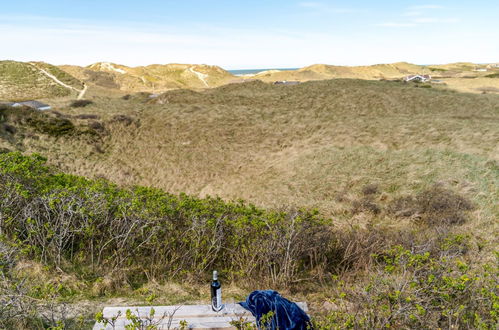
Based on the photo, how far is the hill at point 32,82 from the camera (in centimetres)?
4588

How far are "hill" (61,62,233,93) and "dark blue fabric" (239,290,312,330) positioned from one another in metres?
64.9

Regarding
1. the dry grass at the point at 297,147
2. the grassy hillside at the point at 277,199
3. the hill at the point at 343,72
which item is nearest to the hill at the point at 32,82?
the grassy hillside at the point at 277,199

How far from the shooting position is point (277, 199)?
49.0 ft

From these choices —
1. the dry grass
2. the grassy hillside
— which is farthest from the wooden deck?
the dry grass

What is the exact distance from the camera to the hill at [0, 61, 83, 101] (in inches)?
1806

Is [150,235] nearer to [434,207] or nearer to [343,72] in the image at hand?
[434,207]

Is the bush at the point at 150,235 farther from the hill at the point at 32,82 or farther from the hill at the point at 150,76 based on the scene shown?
the hill at the point at 150,76

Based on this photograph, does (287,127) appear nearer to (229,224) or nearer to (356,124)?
(356,124)

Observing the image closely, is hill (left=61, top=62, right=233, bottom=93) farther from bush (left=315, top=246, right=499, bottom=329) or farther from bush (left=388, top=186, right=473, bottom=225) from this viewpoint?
bush (left=315, top=246, right=499, bottom=329)

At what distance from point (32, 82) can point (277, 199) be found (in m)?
54.0

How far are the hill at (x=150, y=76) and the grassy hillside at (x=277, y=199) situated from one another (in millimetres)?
33522

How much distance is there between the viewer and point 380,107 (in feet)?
96.7

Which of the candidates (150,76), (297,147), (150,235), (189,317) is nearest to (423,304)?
(189,317)

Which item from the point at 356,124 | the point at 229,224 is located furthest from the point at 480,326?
the point at 356,124
